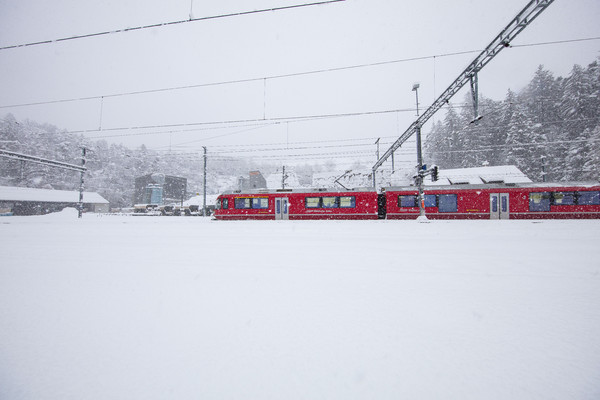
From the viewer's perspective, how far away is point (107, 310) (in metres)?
2.45

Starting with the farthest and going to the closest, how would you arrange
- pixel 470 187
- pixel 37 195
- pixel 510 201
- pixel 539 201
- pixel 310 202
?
1. pixel 37 195
2. pixel 310 202
3. pixel 470 187
4. pixel 510 201
5. pixel 539 201

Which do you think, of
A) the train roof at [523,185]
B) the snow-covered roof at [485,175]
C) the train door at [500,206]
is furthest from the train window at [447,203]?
the snow-covered roof at [485,175]

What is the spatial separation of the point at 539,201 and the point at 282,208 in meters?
16.8

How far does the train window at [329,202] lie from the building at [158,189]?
1506 inches

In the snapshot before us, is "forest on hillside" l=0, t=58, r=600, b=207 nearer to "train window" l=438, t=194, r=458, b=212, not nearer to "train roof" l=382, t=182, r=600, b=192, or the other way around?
"train roof" l=382, t=182, r=600, b=192

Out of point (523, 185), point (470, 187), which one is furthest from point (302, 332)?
point (523, 185)

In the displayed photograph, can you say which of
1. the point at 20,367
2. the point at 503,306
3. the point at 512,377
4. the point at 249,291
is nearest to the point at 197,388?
the point at 20,367

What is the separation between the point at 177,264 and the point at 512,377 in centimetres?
453

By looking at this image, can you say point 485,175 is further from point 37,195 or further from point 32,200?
point 37,195

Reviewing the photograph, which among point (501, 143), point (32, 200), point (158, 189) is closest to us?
point (32, 200)

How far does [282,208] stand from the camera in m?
18.3

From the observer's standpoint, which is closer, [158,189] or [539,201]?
[539,201]

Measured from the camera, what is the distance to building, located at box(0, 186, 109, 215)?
32.8m

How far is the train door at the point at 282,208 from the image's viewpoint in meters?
18.3
